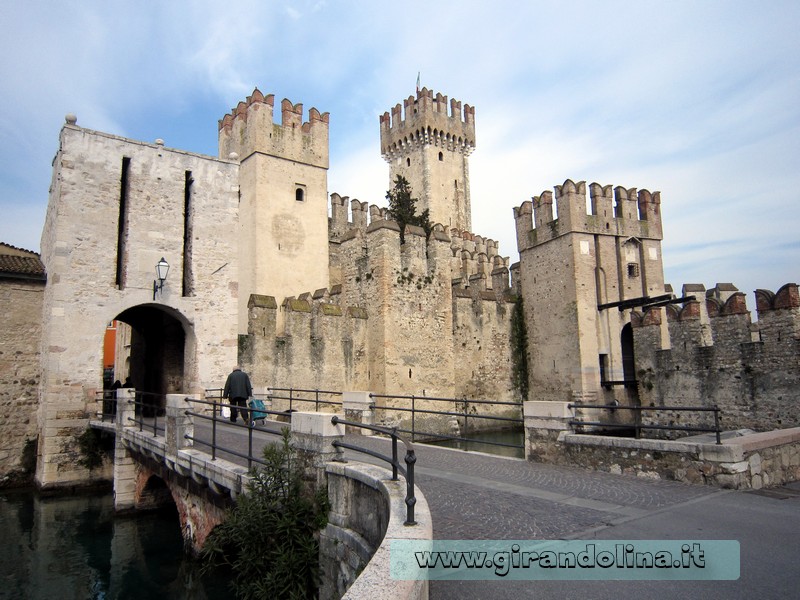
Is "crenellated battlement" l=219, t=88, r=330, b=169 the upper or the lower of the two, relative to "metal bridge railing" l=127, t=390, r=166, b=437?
upper

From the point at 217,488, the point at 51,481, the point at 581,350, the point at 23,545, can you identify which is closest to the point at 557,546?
the point at 217,488

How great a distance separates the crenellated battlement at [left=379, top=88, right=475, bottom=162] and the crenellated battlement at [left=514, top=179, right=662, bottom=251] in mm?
20853

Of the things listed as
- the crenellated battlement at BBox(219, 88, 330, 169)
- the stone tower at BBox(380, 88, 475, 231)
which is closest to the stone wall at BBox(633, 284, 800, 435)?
the crenellated battlement at BBox(219, 88, 330, 169)

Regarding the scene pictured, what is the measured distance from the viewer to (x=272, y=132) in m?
22.9

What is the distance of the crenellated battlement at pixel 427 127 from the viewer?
4519 cm

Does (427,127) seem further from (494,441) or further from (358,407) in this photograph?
Result: (358,407)

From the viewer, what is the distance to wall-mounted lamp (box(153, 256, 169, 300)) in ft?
52.2

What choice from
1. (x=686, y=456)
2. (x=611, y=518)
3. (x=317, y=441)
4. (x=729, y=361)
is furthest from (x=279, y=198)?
(x=611, y=518)

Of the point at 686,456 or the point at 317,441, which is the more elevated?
the point at 317,441

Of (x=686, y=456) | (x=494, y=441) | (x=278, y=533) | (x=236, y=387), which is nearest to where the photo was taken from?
(x=278, y=533)

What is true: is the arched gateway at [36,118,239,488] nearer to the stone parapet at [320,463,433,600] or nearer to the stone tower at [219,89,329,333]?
the stone tower at [219,89,329,333]

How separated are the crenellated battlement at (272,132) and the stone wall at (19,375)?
9385 mm

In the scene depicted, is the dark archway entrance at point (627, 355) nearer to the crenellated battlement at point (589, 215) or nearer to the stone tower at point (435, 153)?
the crenellated battlement at point (589, 215)

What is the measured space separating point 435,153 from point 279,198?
25.3 meters
